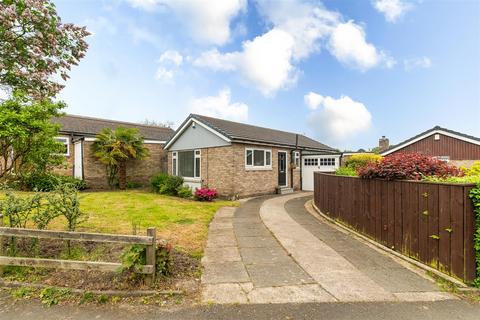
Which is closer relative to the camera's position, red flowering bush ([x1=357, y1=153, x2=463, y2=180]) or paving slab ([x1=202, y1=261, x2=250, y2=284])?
paving slab ([x1=202, y1=261, x2=250, y2=284])

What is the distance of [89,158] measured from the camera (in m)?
16.0

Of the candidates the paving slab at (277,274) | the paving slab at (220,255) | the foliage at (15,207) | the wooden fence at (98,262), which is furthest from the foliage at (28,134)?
the paving slab at (277,274)

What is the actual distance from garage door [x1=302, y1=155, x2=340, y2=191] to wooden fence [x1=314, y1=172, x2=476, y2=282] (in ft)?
30.8

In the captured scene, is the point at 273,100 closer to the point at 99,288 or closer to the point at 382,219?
the point at 382,219

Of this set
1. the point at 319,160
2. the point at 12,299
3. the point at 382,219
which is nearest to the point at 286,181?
the point at 319,160

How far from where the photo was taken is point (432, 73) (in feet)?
35.3

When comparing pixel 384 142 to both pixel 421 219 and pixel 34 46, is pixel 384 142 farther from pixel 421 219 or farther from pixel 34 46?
pixel 34 46

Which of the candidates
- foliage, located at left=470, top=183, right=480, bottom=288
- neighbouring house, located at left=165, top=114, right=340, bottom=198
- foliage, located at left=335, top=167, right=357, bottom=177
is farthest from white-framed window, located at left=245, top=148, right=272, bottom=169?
foliage, located at left=470, top=183, right=480, bottom=288

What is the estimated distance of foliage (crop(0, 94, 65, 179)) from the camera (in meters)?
4.95

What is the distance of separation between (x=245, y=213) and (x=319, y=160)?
901 centimetres

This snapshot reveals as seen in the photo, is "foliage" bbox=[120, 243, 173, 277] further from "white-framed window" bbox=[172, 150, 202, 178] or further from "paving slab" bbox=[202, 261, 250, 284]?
"white-framed window" bbox=[172, 150, 202, 178]

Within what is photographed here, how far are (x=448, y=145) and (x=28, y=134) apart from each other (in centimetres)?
2288

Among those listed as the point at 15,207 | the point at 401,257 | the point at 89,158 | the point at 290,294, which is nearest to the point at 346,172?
the point at 401,257

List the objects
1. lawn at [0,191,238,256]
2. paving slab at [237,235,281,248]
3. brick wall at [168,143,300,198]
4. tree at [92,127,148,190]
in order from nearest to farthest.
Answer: paving slab at [237,235,281,248]
lawn at [0,191,238,256]
brick wall at [168,143,300,198]
tree at [92,127,148,190]
